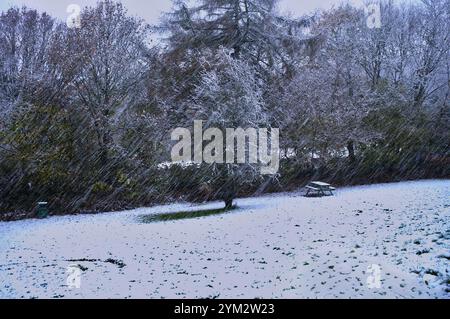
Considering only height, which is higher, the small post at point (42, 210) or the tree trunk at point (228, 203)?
the tree trunk at point (228, 203)

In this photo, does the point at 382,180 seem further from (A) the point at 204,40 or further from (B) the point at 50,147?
(B) the point at 50,147

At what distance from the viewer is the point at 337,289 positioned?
6.53m

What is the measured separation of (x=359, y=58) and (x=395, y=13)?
3538 mm

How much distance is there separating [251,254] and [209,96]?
807cm

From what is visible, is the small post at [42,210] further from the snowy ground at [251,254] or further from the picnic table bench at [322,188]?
the picnic table bench at [322,188]

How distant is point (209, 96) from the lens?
15641 mm

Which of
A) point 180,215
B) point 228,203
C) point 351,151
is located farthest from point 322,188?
point 180,215

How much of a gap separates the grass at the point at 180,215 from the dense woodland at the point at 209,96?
1258mm

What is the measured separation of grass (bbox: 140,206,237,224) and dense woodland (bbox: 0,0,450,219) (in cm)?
126

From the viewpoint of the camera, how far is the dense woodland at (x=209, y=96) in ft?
57.1

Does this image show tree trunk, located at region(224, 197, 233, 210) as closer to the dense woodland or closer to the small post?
the dense woodland

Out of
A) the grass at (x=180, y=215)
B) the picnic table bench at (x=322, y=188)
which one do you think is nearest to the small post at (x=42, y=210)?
the grass at (x=180, y=215)

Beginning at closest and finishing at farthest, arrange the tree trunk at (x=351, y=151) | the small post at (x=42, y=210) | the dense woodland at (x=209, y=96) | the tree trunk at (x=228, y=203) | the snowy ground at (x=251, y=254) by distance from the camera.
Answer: the snowy ground at (x=251, y=254) < the tree trunk at (x=228, y=203) < the small post at (x=42, y=210) < the dense woodland at (x=209, y=96) < the tree trunk at (x=351, y=151)

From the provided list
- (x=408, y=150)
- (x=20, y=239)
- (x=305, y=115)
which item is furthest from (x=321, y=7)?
(x=20, y=239)
